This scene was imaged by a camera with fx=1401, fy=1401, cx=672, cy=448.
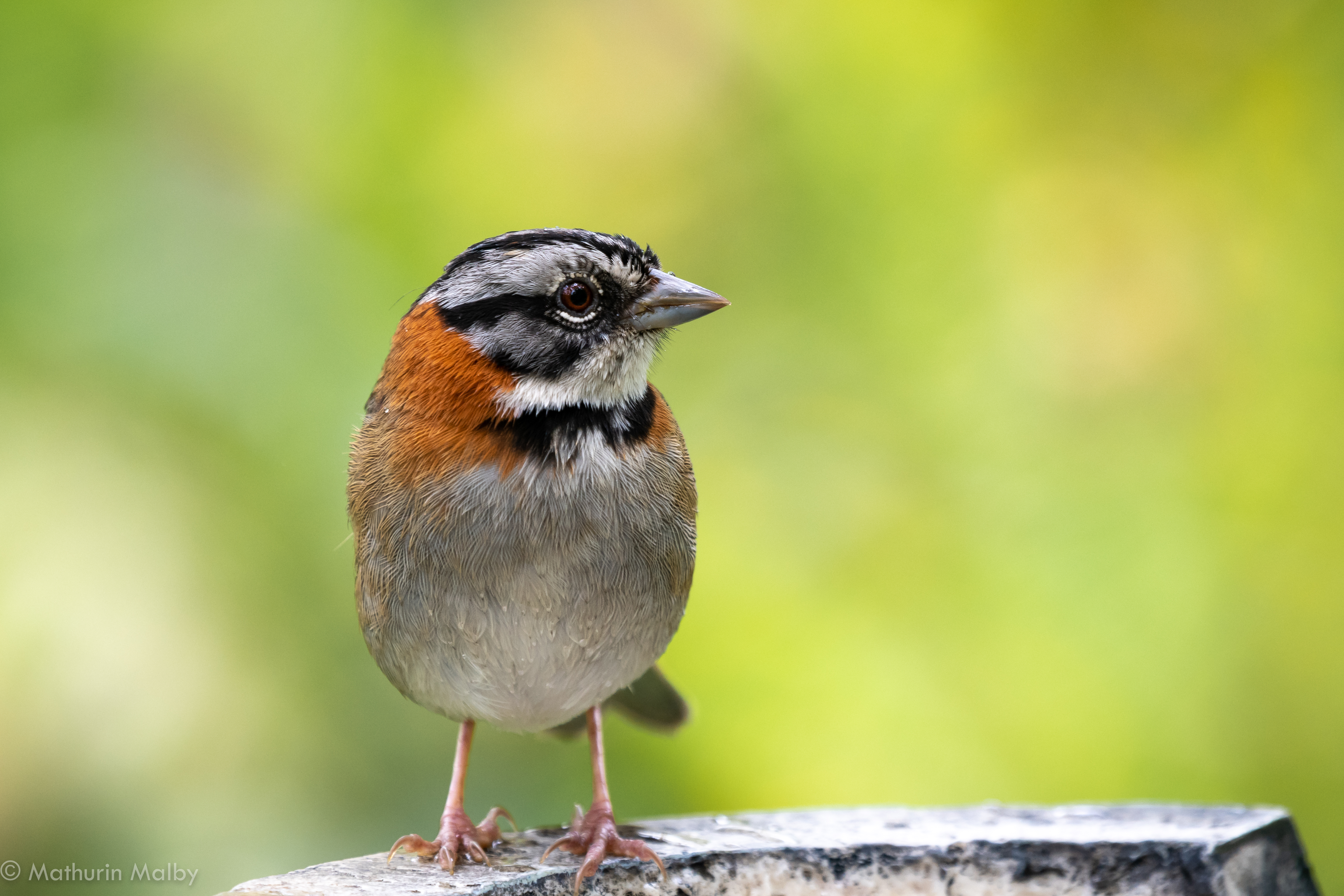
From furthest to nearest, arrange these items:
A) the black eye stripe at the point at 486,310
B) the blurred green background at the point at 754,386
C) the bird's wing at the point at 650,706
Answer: the blurred green background at the point at 754,386
the bird's wing at the point at 650,706
the black eye stripe at the point at 486,310

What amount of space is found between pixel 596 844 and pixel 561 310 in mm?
1212

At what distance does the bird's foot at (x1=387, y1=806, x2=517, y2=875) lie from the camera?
3230 mm

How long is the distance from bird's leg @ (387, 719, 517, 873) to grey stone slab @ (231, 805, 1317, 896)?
30 millimetres

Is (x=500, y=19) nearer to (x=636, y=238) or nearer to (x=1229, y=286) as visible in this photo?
(x=636, y=238)

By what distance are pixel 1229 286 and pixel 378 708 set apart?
369 centimetres

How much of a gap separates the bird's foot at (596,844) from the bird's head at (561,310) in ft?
3.18

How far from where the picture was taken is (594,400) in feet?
10.4

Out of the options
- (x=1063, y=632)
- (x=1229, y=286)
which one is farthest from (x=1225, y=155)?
(x=1063, y=632)

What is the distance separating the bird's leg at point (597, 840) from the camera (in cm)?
311

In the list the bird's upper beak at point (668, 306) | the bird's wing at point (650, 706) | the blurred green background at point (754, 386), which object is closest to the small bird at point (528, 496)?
the bird's upper beak at point (668, 306)

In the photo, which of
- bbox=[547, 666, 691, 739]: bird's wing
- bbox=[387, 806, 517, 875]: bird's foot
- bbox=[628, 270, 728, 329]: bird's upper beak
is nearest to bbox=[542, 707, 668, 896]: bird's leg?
bbox=[387, 806, 517, 875]: bird's foot

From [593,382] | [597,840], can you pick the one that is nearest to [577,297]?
[593,382]

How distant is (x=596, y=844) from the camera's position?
125 inches

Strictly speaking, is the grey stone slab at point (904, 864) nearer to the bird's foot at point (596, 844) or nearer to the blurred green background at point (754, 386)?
the bird's foot at point (596, 844)
